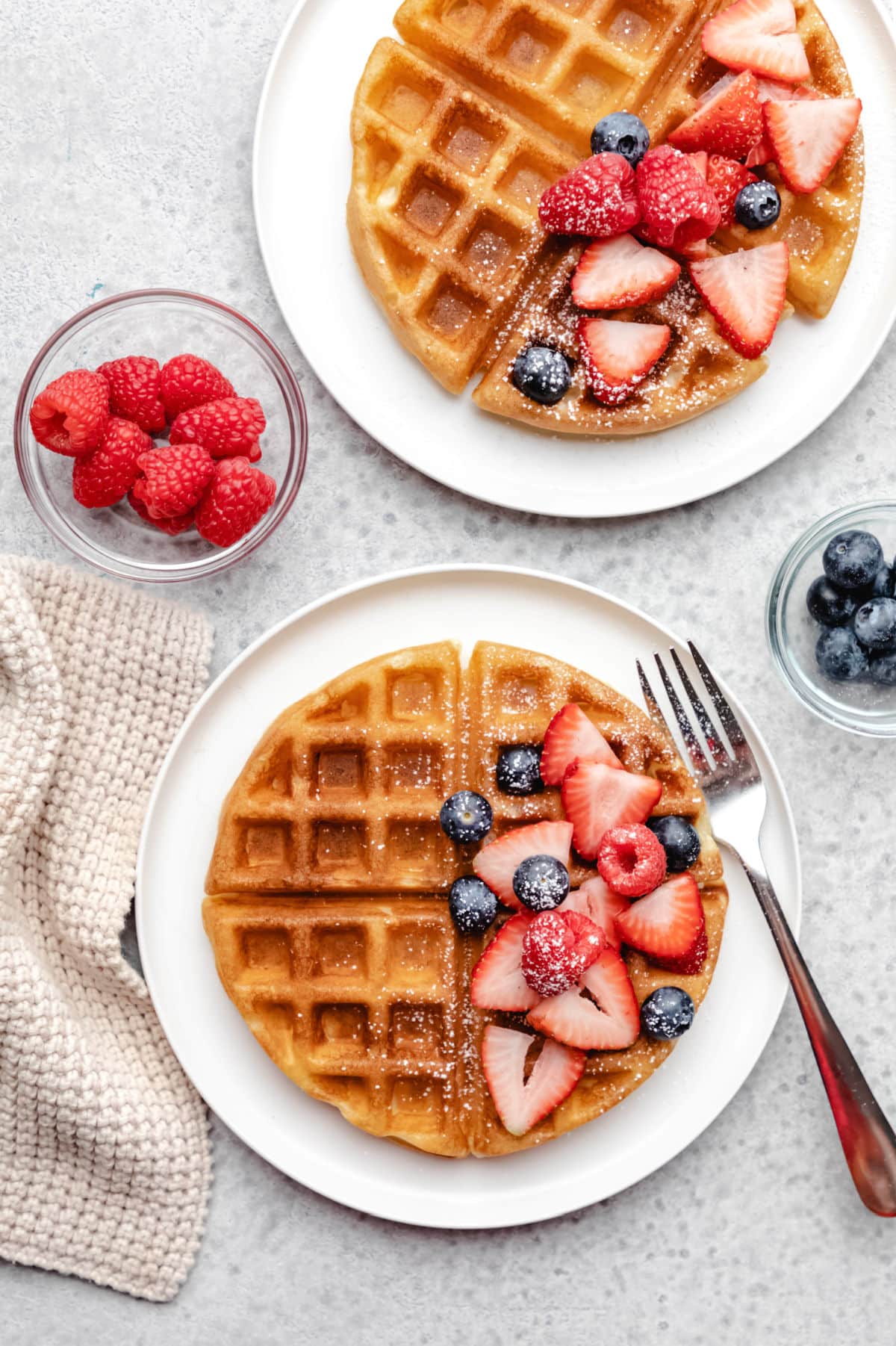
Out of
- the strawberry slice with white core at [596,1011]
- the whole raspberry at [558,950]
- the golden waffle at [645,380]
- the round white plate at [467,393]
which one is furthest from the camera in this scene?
the round white plate at [467,393]

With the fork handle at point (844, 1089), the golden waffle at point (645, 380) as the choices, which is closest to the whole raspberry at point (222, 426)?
the golden waffle at point (645, 380)

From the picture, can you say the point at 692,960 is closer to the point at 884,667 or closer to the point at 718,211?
the point at 884,667

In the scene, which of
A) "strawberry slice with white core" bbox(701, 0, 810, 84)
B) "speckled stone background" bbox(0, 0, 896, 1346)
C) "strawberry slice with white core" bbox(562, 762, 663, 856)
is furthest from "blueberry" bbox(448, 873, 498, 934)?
"strawberry slice with white core" bbox(701, 0, 810, 84)

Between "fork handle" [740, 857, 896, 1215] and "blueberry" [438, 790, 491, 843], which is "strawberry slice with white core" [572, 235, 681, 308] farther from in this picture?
"fork handle" [740, 857, 896, 1215]

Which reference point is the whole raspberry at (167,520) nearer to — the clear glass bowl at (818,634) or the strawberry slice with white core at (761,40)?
the clear glass bowl at (818,634)

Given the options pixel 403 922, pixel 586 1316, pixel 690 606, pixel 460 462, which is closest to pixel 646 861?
pixel 403 922

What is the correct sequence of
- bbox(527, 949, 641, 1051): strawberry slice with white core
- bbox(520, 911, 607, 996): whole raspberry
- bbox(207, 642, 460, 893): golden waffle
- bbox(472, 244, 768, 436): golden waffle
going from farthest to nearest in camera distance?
bbox(472, 244, 768, 436): golden waffle, bbox(207, 642, 460, 893): golden waffle, bbox(527, 949, 641, 1051): strawberry slice with white core, bbox(520, 911, 607, 996): whole raspberry
